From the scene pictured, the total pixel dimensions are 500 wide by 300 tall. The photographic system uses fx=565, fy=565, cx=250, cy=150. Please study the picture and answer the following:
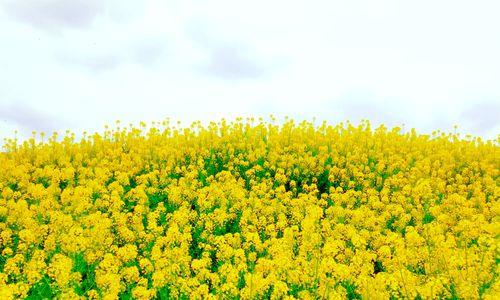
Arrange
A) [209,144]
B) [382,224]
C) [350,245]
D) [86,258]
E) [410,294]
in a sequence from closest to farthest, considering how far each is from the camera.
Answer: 1. [410,294]
2. [86,258]
3. [350,245]
4. [382,224]
5. [209,144]

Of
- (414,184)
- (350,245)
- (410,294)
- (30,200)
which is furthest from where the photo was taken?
(414,184)

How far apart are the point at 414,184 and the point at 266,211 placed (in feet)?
16.0

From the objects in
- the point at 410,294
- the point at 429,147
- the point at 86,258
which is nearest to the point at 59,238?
the point at 86,258

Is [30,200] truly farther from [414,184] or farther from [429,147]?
[429,147]

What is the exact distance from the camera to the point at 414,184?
14156 millimetres

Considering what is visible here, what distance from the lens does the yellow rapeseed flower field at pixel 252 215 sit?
742 centimetres

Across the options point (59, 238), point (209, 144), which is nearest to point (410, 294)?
point (59, 238)

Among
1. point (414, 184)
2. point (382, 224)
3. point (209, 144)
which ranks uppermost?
point (209, 144)

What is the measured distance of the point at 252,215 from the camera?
1077 cm

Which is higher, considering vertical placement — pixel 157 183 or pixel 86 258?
pixel 157 183

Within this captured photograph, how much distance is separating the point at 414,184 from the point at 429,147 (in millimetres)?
3304

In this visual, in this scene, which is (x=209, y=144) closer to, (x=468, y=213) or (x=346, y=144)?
(x=346, y=144)

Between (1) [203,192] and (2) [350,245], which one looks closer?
(2) [350,245]

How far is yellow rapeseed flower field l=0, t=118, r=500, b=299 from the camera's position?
24.3ft
